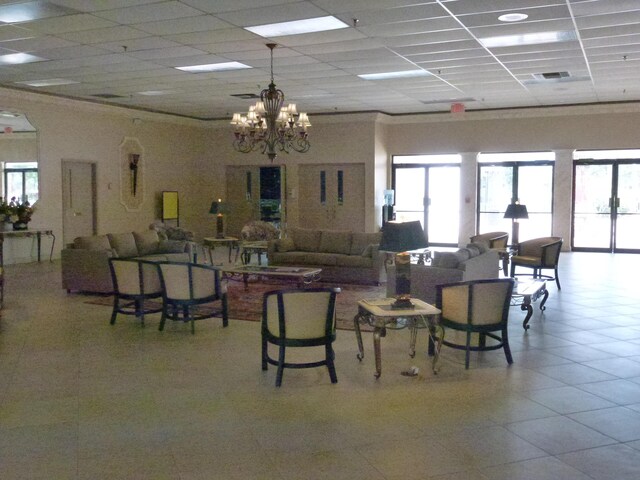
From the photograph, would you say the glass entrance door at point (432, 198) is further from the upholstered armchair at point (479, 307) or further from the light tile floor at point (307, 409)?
the upholstered armchair at point (479, 307)

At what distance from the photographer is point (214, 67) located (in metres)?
9.86

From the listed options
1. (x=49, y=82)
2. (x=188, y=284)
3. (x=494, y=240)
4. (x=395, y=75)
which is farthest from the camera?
(x=49, y=82)

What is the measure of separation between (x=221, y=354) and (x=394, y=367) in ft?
5.27

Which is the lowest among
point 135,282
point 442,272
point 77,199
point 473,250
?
point 135,282

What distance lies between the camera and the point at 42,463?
3.58m

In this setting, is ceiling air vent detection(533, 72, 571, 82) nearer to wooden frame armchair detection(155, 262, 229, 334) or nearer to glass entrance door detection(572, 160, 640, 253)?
glass entrance door detection(572, 160, 640, 253)

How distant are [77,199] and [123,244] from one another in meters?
4.27

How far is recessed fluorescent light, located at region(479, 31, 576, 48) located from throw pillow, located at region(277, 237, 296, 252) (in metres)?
4.39

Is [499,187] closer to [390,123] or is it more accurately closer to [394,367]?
[390,123]

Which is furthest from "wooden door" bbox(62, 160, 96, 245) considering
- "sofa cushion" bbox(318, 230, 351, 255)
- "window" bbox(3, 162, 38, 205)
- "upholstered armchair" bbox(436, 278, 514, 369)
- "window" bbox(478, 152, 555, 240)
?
"upholstered armchair" bbox(436, 278, 514, 369)

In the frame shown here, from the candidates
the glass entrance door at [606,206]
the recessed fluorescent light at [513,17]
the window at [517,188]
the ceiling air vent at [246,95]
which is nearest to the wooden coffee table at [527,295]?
the recessed fluorescent light at [513,17]

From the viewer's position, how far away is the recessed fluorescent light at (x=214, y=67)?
9602mm

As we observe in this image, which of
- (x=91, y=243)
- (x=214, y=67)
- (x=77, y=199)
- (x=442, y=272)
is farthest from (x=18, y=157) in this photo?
(x=442, y=272)

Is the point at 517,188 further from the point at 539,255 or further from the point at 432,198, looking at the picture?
the point at 539,255
